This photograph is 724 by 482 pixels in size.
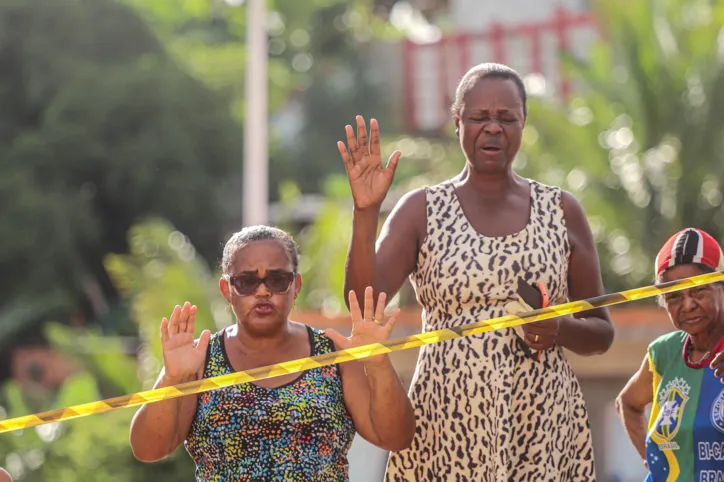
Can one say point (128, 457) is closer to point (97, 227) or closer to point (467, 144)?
point (467, 144)

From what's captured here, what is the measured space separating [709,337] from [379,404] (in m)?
1.05

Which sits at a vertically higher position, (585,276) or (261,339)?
(585,276)

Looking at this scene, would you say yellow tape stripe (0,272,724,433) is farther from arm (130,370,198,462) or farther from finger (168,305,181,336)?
finger (168,305,181,336)

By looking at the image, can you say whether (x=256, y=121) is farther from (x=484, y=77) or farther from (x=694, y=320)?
(x=694, y=320)

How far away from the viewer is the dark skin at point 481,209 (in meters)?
4.21

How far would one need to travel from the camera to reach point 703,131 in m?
12.4

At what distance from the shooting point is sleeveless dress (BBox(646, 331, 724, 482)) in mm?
4012

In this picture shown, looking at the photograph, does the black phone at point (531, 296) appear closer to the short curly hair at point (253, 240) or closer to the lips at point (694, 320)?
the lips at point (694, 320)

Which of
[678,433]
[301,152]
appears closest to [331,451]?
[678,433]

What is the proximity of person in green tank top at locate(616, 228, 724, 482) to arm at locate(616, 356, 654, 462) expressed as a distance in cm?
15

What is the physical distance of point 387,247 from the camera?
4.40 meters

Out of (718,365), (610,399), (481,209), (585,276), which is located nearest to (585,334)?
(585,276)

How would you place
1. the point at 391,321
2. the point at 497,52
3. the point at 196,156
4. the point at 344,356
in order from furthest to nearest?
the point at 196,156
the point at 497,52
the point at 344,356
the point at 391,321

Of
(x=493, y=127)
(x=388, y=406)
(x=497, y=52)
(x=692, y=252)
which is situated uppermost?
(x=497, y=52)
